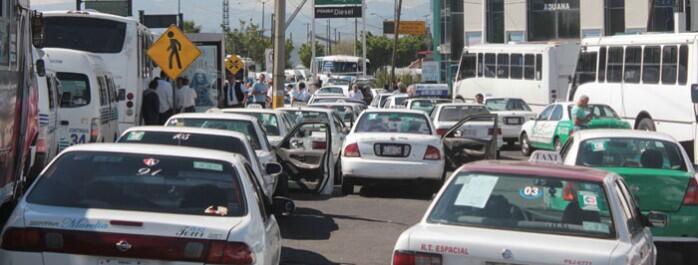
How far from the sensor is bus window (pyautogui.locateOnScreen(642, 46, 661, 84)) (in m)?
26.7

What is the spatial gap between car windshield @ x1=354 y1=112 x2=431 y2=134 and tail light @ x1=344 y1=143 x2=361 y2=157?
0.67m

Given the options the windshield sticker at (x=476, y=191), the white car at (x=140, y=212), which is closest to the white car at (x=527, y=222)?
the windshield sticker at (x=476, y=191)

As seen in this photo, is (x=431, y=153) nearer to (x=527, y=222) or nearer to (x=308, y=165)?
(x=308, y=165)

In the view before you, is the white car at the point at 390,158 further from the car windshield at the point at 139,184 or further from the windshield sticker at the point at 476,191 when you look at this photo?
the car windshield at the point at 139,184

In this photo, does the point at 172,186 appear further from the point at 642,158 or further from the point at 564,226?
the point at 642,158

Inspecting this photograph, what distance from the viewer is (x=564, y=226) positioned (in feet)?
24.7

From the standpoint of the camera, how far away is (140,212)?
23.8 ft

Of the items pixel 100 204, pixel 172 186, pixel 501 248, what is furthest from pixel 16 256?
pixel 501 248

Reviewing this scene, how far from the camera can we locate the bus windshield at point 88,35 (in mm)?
Answer: 23109

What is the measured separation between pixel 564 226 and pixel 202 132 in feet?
16.9

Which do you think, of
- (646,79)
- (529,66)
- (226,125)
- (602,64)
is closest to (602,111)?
(646,79)

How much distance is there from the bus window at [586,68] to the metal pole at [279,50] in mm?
9289

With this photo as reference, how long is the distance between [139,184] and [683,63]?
65.4 feet

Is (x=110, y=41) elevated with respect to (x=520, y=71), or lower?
elevated
